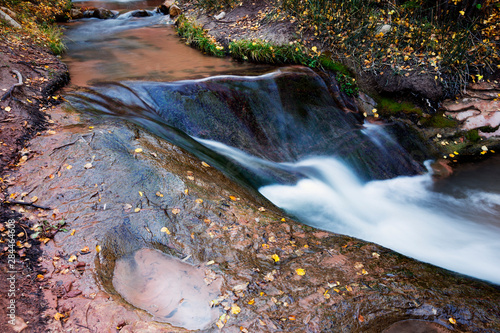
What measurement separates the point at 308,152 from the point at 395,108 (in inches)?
111

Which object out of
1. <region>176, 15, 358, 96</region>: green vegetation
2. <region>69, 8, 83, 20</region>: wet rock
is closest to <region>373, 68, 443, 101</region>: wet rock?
<region>176, 15, 358, 96</region>: green vegetation

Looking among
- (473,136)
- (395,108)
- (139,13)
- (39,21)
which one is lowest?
(473,136)

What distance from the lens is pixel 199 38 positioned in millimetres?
8609

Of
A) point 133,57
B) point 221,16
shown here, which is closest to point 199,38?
point 221,16

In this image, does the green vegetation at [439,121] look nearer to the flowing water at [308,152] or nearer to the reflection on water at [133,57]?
the flowing water at [308,152]

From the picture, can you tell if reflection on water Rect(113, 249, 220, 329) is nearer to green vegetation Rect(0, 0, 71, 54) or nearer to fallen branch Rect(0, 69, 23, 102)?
fallen branch Rect(0, 69, 23, 102)

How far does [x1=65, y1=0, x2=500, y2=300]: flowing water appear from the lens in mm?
4738

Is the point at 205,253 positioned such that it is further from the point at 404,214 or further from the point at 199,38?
the point at 199,38

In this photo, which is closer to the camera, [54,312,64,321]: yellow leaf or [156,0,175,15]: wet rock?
[54,312,64,321]: yellow leaf

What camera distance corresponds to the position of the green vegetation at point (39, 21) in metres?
6.92

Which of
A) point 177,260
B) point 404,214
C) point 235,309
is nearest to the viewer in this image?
point 235,309

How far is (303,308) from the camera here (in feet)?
8.66

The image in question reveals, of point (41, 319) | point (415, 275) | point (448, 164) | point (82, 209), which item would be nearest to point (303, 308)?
point (415, 275)

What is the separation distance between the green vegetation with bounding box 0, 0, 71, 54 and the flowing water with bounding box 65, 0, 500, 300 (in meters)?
0.65
